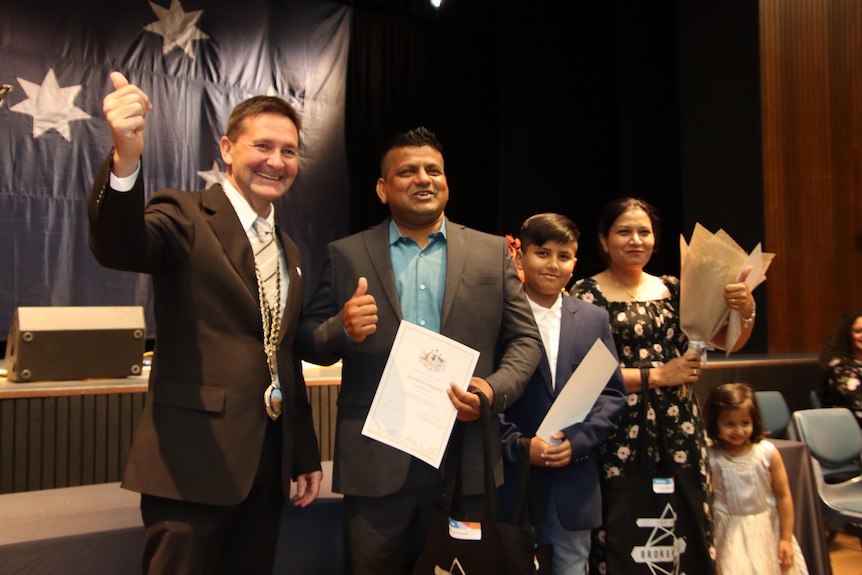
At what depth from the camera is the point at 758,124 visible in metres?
5.80

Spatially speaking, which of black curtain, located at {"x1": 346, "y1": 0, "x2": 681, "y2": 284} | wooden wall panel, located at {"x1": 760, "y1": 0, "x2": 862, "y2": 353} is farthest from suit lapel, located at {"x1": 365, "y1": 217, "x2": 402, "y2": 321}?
wooden wall panel, located at {"x1": 760, "y1": 0, "x2": 862, "y2": 353}

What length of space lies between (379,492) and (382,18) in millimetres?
5859

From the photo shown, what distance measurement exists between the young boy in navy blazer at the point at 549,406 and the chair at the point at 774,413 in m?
2.47

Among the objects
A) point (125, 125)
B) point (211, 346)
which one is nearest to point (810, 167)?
point (211, 346)

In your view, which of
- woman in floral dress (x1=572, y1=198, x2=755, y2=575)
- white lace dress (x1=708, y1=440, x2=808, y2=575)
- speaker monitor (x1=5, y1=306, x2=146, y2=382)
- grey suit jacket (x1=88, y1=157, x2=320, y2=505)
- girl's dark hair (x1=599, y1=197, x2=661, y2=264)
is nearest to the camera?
grey suit jacket (x1=88, y1=157, x2=320, y2=505)

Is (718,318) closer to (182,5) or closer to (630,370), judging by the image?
(630,370)

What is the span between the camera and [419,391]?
4.87ft

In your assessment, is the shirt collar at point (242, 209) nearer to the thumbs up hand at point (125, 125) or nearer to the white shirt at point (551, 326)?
the thumbs up hand at point (125, 125)

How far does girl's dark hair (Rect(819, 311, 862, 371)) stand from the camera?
4.33 m

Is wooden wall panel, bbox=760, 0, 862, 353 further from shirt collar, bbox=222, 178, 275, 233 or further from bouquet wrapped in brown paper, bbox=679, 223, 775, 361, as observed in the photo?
shirt collar, bbox=222, 178, 275, 233

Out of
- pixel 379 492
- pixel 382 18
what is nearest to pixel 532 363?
pixel 379 492

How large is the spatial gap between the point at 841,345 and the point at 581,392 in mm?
3498

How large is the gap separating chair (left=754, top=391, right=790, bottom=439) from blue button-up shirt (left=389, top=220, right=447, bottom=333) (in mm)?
3035

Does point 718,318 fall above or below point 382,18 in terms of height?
below
